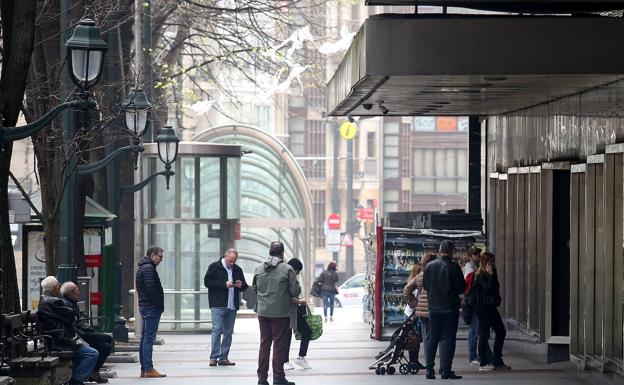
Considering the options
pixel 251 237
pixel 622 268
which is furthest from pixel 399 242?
pixel 251 237

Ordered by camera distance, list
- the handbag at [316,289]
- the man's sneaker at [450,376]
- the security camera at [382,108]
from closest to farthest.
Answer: the man's sneaker at [450,376] → the security camera at [382,108] → the handbag at [316,289]

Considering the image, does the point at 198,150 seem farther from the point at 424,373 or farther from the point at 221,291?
the point at 424,373

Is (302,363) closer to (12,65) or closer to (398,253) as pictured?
(398,253)

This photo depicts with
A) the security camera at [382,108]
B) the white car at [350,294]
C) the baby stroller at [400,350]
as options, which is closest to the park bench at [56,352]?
the baby stroller at [400,350]

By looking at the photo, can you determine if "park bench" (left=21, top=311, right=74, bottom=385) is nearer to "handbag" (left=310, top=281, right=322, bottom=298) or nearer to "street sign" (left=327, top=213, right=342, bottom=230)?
"handbag" (left=310, top=281, right=322, bottom=298)

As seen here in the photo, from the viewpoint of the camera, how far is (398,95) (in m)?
18.6

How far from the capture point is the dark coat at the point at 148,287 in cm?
1878

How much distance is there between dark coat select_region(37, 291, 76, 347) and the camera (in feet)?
51.9

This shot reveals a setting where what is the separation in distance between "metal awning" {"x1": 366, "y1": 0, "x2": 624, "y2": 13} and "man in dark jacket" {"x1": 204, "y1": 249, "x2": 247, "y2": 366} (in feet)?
17.3

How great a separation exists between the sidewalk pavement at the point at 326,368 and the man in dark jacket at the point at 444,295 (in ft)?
1.73

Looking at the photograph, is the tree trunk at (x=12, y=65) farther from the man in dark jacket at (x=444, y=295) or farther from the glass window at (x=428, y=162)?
the glass window at (x=428, y=162)

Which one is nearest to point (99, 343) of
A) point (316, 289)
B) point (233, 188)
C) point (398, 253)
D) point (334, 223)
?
point (398, 253)

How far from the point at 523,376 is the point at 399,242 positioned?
5343 millimetres

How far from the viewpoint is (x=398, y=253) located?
23.4m
